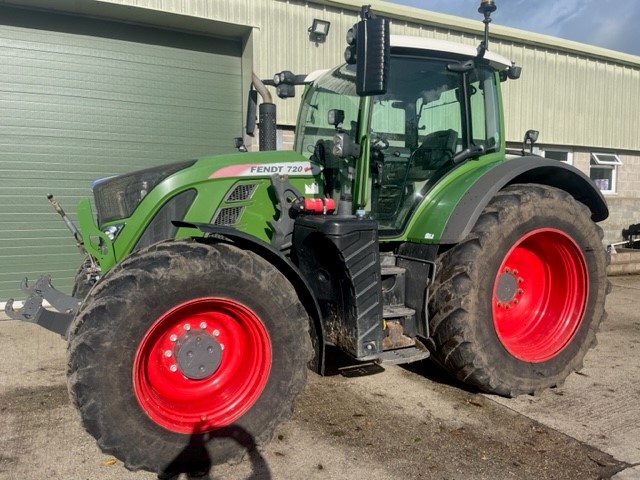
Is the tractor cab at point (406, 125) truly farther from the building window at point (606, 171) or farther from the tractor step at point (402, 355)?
the building window at point (606, 171)

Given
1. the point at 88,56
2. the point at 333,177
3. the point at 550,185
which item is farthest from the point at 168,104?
the point at 550,185

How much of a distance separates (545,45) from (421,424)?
364 inches

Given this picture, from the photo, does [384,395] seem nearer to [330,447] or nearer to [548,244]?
[330,447]

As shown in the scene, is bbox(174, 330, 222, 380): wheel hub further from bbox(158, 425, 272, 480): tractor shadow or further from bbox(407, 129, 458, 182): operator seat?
bbox(407, 129, 458, 182): operator seat

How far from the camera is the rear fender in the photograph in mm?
2994

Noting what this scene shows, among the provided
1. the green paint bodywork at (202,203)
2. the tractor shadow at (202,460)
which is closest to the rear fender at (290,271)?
the green paint bodywork at (202,203)

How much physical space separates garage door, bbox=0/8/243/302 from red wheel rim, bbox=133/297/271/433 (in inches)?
207

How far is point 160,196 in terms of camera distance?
130 inches

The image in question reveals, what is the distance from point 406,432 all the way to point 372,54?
2.24 m

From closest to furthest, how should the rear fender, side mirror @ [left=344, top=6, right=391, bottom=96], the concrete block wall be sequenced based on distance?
side mirror @ [left=344, top=6, right=391, bottom=96] < the rear fender < the concrete block wall

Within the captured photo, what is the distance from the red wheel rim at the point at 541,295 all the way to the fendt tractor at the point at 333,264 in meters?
0.01

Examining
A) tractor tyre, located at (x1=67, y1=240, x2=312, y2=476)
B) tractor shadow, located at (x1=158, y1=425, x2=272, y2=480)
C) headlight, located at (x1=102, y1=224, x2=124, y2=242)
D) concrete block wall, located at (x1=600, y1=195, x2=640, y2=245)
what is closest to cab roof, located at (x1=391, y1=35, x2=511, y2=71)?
tractor tyre, located at (x1=67, y1=240, x2=312, y2=476)

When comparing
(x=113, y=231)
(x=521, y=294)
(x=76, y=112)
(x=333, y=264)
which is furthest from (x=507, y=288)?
(x=76, y=112)

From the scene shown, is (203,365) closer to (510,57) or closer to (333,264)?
(333,264)
